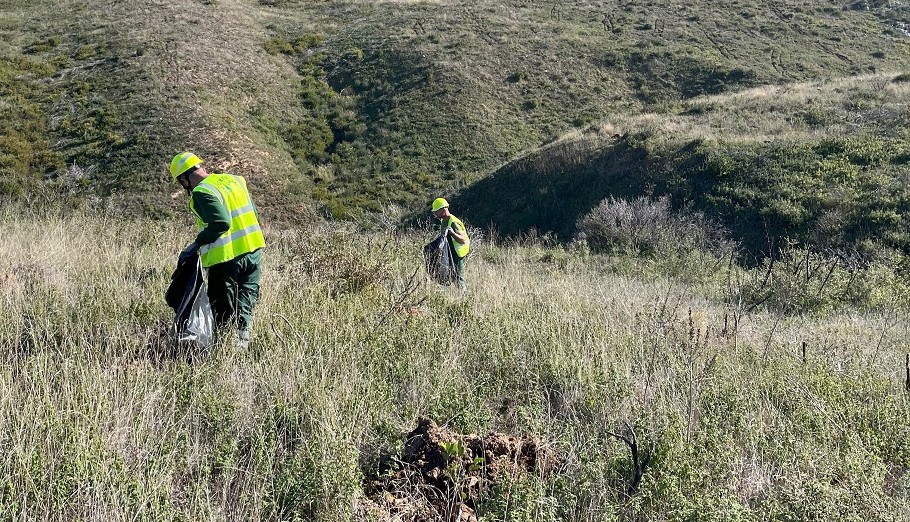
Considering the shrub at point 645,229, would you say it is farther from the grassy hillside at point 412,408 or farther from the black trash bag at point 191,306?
the black trash bag at point 191,306

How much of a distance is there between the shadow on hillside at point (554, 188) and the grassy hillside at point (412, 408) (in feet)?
50.1

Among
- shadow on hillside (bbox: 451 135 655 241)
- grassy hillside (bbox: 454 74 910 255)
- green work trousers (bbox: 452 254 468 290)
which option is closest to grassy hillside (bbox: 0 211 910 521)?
green work trousers (bbox: 452 254 468 290)

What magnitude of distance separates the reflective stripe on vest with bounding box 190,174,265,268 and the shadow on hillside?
1579 centimetres

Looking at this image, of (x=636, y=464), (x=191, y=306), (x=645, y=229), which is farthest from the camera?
(x=645, y=229)

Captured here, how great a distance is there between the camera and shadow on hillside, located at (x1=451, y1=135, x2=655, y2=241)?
800 inches

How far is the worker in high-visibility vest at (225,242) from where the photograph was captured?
160 inches

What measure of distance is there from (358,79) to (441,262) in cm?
2760

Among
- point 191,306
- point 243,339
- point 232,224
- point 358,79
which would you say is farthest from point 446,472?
point 358,79

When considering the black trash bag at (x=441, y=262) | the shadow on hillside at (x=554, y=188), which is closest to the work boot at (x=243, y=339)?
the black trash bag at (x=441, y=262)

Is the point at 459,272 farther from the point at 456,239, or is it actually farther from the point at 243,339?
the point at 243,339

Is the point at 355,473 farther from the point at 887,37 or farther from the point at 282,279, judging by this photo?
the point at 887,37

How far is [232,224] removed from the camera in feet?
13.8

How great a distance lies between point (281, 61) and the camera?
33.5 metres

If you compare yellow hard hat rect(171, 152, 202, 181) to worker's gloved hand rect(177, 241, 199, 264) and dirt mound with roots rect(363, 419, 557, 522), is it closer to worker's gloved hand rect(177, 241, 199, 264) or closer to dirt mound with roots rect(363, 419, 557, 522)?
worker's gloved hand rect(177, 241, 199, 264)
